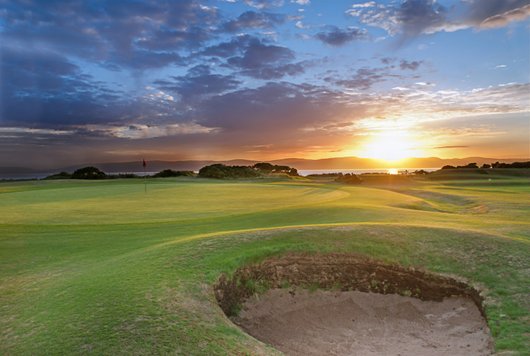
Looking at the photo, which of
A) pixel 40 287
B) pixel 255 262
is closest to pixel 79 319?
pixel 40 287

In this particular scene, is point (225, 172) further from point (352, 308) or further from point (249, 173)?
point (352, 308)

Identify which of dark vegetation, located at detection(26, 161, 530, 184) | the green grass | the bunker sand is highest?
dark vegetation, located at detection(26, 161, 530, 184)

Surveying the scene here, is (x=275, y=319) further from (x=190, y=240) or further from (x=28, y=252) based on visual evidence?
(x=28, y=252)

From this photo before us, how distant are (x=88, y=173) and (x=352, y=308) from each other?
7989 cm

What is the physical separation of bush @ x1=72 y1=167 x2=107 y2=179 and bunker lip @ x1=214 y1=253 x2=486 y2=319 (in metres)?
71.5

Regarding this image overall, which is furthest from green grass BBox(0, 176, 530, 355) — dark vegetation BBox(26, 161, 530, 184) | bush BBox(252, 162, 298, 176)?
bush BBox(252, 162, 298, 176)

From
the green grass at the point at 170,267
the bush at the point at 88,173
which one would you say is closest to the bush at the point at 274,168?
the bush at the point at 88,173

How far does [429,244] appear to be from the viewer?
1221cm

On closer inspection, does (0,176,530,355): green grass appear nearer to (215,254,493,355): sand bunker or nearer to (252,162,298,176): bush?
(215,254,493,355): sand bunker

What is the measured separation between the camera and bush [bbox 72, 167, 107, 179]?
75.4m

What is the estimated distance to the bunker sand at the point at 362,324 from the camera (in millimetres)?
8391

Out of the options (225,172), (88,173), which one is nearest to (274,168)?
(225,172)

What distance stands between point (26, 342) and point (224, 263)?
507cm

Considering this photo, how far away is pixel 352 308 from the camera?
10242 millimetres
